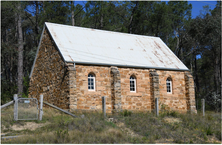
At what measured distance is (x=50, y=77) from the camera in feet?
70.5

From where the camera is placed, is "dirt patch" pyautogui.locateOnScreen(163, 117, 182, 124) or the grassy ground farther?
"dirt patch" pyautogui.locateOnScreen(163, 117, 182, 124)

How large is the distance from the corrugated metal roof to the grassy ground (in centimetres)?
535

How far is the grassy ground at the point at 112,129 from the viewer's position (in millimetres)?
12156

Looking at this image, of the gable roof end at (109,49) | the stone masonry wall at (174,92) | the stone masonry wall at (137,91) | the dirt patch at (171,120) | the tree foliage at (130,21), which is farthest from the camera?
the tree foliage at (130,21)

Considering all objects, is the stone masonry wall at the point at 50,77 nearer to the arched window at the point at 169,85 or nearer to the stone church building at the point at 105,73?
the stone church building at the point at 105,73

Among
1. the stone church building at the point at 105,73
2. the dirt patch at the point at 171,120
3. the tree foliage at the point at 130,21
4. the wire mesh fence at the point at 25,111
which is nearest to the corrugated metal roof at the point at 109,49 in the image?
the stone church building at the point at 105,73

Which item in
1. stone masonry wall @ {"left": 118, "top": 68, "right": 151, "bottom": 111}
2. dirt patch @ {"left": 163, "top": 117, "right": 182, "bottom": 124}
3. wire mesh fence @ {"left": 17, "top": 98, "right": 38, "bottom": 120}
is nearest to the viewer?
wire mesh fence @ {"left": 17, "top": 98, "right": 38, "bottom": 120}

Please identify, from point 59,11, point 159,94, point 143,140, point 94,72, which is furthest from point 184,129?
point 59,11

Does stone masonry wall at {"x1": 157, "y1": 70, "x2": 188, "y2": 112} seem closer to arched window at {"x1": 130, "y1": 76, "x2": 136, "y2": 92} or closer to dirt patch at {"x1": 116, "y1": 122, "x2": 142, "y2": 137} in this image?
arched window at {"x1": 130, "y1": 76, "x2": 136, "y2": 92}

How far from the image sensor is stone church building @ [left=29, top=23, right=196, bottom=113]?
64.3 ft

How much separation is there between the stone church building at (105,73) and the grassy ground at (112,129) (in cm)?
292

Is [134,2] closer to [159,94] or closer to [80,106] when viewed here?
[159,94]

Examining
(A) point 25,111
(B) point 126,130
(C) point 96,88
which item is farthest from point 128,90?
(A) point 25,111

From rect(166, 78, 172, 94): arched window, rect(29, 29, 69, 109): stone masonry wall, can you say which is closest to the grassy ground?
rect(29, 29, 69, 109): stone masonry wall
